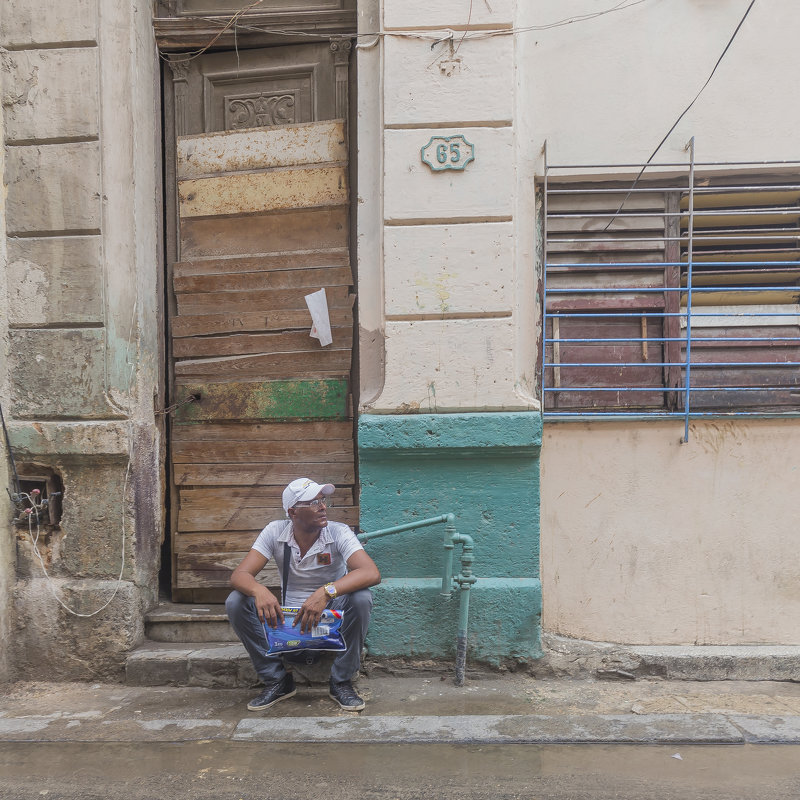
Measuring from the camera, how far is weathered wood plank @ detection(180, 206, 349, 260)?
183 inches

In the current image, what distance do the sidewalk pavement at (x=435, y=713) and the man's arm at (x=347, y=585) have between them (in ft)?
1.68

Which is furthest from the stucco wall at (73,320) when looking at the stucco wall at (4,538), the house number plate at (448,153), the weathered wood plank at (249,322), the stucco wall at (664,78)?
the stucco wall at (664,78)

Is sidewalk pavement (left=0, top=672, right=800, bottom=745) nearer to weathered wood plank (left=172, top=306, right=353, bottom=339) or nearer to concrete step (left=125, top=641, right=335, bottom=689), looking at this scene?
concrete step (left=125, top=641, right=335, bottom=689)

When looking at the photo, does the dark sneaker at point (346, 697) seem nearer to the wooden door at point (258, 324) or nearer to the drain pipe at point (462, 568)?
the drain pipe at point (462, 568)

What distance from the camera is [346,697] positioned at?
374 cm

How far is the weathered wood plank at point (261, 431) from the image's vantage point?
461 cm

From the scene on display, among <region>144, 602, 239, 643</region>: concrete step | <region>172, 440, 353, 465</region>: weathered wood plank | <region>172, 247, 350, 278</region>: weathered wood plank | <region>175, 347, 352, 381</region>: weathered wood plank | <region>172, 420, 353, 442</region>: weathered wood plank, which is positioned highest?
<region>172, 247, 350, 278</region>: weathered wood plank

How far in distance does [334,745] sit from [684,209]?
3634 mm

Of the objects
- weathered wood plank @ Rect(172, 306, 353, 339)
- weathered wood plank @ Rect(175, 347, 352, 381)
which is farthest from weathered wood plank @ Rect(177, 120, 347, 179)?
weathered wood plank @ Rect(175, 347, 352, 381)

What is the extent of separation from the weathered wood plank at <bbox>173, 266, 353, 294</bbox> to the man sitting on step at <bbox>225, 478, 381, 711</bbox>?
1.45 meters

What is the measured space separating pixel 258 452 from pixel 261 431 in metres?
0.14

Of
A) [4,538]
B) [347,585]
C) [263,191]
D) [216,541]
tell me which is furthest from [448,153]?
[4,538]

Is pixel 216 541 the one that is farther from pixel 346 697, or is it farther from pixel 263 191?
pixel 263 191

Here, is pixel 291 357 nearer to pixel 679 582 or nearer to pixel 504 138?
pixel 504 138
